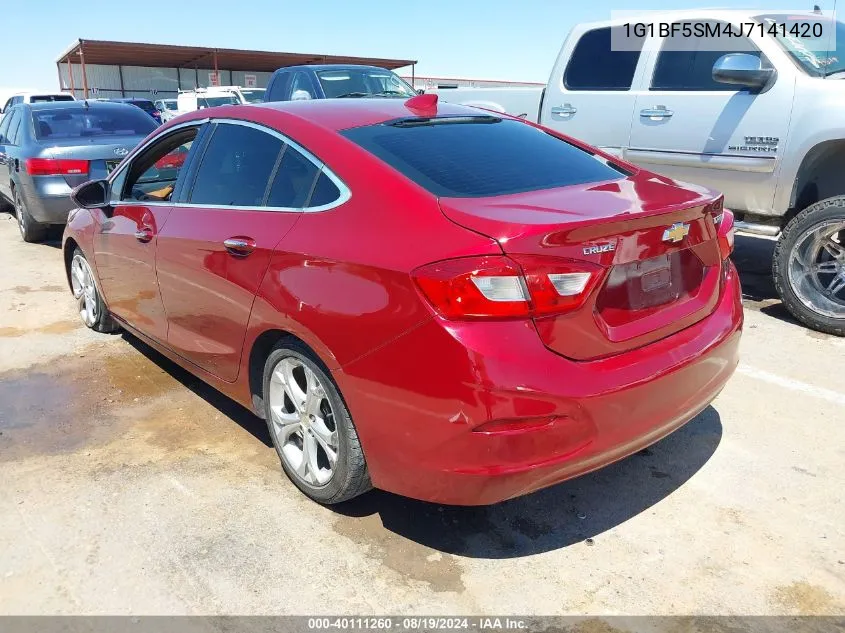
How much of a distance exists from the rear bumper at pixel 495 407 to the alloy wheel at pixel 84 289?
3.36 meters

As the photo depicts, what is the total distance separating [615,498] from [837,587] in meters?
0.86

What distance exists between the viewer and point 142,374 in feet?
15.1

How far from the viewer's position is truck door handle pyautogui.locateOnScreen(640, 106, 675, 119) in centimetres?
590

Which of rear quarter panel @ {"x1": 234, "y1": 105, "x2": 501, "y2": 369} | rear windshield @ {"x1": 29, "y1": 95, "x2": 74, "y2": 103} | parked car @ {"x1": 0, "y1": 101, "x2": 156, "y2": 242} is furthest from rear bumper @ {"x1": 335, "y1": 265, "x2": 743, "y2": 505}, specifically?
rear windshield @ {"x1": 29, "y1": 95, "x2": 74, "y2": 103}

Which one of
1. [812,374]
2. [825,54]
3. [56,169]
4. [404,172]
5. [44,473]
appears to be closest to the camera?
[404,172]

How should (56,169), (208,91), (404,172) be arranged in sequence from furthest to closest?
(208,91) < (56,169) < (404,172)

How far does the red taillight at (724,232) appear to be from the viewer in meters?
3.00

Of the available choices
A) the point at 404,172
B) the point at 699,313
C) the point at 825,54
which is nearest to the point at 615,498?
the point at 699,313

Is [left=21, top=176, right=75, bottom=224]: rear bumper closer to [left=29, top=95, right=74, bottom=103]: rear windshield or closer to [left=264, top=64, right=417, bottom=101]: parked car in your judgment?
[left=264, top=64, right=417, bottom=101]: parked car

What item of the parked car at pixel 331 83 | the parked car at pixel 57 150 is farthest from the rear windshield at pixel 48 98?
the parked car at pixel 331 83

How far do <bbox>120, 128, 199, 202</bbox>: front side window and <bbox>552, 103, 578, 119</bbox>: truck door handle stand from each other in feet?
12.6

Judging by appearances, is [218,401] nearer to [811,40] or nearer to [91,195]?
[91,195]

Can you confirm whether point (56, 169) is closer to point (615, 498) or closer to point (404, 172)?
point (404, 172)

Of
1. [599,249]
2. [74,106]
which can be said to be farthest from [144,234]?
[74,106]
